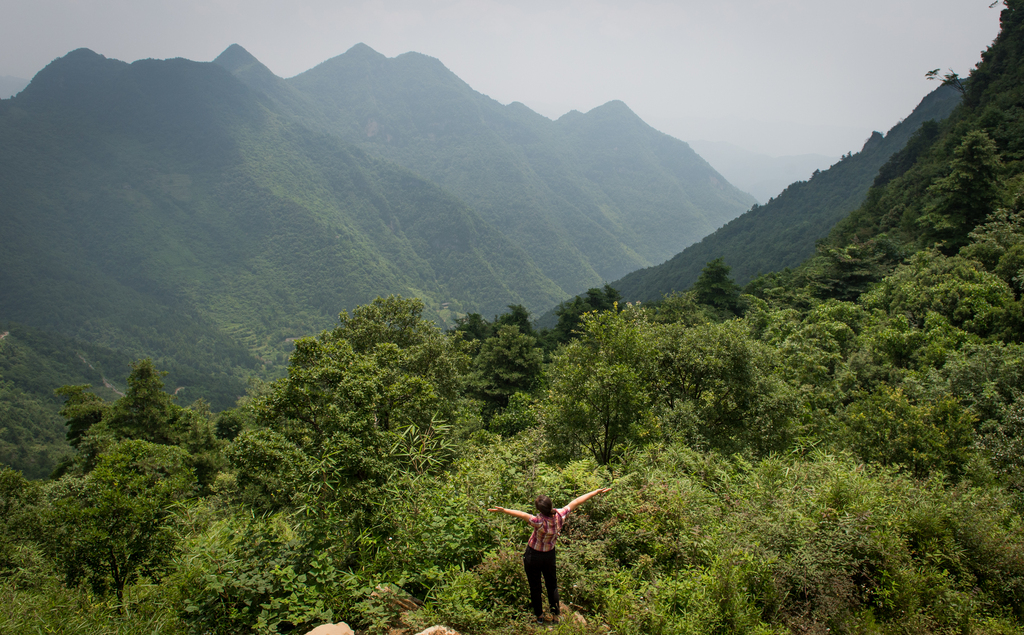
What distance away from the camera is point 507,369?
30.8 m

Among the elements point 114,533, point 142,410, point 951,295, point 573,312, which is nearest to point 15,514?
point 142,410

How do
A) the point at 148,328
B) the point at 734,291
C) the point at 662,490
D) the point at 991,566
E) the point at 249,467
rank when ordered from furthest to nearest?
1. the point at 148,328
2. the point at 734,291
3. the point at 249,467
4. the point at 662,490
5. the point at 991,566

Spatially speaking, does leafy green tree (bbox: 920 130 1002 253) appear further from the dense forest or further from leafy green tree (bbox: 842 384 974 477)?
leafy green tree (bbox: 842 384 974 477)

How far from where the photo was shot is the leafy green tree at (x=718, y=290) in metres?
47.0

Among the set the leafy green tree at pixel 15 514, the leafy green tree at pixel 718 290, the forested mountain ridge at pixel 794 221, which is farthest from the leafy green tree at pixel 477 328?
the forested mountain ridge at pixel 794 221

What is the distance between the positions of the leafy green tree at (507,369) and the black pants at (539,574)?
24.8 m

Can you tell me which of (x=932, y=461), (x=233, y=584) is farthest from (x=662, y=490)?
(x=932, y=461)

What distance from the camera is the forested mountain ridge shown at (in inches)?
3337

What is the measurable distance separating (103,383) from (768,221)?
17936 centimetres

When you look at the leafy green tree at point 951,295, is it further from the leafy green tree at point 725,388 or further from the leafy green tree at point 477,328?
the leafy green tree at point 477,328

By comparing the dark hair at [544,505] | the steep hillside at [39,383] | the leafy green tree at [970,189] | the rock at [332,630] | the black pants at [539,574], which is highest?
the leafy green tree at [970,189]

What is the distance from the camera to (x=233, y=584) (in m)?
5.66

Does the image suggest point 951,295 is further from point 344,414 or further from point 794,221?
point 794,221

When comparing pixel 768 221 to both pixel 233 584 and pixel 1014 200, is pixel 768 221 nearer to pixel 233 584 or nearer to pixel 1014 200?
pixel 1014 200
